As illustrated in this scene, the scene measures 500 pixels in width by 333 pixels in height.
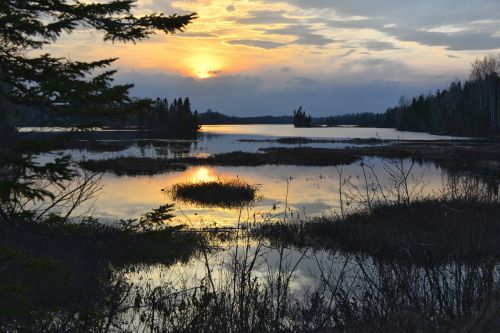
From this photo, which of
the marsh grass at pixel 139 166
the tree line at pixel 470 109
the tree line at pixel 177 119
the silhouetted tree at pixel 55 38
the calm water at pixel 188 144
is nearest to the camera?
the silhouetted tree at pixel 55 38

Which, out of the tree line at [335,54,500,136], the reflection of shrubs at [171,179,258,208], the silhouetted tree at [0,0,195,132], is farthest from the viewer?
the tree line at [335,54,500,136]

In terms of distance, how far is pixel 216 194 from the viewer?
2702cm

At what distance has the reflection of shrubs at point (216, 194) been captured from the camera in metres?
25.7

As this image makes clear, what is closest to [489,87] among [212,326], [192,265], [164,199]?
[164,199]

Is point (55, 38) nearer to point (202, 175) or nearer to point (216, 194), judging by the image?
point (216, 194)

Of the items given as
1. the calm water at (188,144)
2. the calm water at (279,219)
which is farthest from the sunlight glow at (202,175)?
the calm water at (188,144)

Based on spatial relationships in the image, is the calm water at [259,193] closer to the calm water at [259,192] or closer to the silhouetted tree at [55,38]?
the calm water at [259,192]

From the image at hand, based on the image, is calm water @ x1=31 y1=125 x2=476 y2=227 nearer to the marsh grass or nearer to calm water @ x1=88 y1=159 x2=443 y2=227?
calm water @ x1=88 y1=159 x2=443 y2=227

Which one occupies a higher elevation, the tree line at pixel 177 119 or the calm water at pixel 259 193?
the tree line at pixel 177 119

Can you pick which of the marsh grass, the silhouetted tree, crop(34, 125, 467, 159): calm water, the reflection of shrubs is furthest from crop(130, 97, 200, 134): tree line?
the silhouetted tree

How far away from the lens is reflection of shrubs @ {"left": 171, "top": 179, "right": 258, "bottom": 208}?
84.4 feet

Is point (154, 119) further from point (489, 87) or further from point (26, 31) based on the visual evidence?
point (26, 31)

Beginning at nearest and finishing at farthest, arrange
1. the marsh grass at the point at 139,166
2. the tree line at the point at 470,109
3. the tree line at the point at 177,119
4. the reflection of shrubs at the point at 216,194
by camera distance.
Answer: the reflection of shrubs at the point at 216,194, the marsh grass at the point at 139,166, the tree line at the point at 470,109, the tree line at the point at 177,119

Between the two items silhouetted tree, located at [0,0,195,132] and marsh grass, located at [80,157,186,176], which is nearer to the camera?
silhouetted tree, located at [0,0,195,132]
